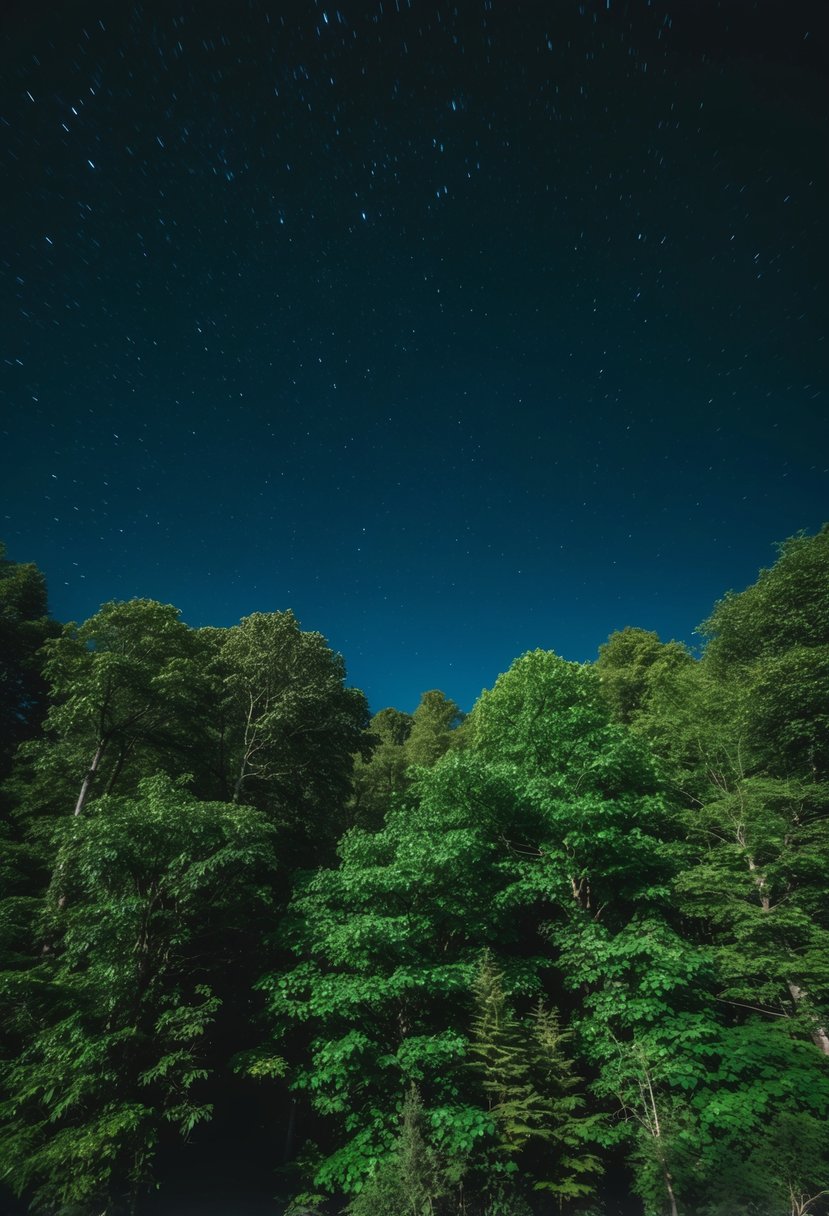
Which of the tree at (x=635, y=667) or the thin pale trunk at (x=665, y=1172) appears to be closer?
the thin pale trunk at (x=665, y=1172)

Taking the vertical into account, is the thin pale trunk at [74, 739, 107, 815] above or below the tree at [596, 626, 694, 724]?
below

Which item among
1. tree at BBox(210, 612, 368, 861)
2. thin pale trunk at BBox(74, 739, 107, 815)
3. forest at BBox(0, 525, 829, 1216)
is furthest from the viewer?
tree at BBox(210, 612, 368, 861)

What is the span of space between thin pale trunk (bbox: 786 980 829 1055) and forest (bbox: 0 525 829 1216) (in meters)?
0.10

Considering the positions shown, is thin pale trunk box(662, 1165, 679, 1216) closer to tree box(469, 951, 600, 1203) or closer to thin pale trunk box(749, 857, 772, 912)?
tree box(469, 951, 600, 1203)

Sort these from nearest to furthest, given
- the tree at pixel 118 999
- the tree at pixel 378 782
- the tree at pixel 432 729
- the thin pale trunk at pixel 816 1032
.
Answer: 1. the tree at pixel 118 999
2. the thin pale trunk at pixel 816 1032
3. the tree at pixel 378 782
4. the tree at pixel 432 729

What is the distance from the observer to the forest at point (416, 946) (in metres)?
8.95

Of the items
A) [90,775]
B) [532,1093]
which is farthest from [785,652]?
[90,775]

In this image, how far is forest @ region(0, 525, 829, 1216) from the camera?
8.95 meters

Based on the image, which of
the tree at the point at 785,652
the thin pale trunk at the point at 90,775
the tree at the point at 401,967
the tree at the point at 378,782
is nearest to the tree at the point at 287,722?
the thin pale trunk at the point at 90,775

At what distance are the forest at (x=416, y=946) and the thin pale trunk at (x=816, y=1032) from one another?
0.31 ft

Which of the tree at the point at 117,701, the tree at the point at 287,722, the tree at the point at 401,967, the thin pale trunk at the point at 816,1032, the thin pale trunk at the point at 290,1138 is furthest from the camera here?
the tree at the point at 287,722

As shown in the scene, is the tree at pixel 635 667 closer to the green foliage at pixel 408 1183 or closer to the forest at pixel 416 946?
the forest at pixel 416 946

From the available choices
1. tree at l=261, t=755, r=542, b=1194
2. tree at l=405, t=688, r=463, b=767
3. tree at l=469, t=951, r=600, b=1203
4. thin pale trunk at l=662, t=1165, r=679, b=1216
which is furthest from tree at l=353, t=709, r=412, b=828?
thin pale trunk at l=662, t=1165, r=679, b=1216

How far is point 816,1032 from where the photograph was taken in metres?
10.5
